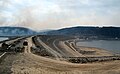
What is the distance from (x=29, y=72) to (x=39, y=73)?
1.17m

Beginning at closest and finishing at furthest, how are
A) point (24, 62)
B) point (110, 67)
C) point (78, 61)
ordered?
point (110, 67)
point (24, 62)
point (78, 61)

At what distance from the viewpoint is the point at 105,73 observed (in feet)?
119

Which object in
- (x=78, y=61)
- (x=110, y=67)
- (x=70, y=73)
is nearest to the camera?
(x=70, y=73)

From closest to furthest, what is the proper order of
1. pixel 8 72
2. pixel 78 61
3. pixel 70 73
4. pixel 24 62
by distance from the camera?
pixel 8 72
pixel 70 73
pixel 24 62
pixel 78 61

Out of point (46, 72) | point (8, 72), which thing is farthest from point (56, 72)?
point (8, 72)

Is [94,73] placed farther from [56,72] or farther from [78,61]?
[78,61]

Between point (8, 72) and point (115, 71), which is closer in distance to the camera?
point (8, 72)

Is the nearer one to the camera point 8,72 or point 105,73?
point 8,72

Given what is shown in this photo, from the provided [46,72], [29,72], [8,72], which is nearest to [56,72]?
[46,72]

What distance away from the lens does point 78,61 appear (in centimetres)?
5259

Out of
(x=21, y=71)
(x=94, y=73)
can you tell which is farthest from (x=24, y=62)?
(x=94, y=73)

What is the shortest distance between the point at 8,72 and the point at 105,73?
11.5 meters

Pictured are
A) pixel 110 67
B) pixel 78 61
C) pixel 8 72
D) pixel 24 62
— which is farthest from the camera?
pixel 78 61

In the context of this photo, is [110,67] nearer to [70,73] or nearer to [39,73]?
[70,73]
